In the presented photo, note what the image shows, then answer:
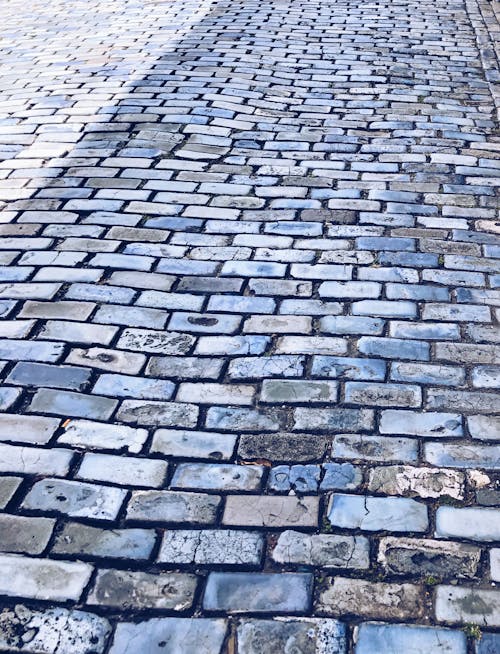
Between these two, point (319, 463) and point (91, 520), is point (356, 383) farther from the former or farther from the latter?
point (91, 520)

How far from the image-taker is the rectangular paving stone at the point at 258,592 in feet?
6.37

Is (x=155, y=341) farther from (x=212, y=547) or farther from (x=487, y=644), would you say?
(x=487, y=644)

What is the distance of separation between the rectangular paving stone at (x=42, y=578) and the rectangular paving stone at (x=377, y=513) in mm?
718

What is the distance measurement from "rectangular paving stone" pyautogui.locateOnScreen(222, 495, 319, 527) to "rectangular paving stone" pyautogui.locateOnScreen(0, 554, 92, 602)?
435mm

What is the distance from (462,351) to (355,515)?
0.99 metres

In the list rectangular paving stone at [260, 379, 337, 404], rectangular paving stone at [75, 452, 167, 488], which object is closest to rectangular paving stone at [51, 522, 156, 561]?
rectangular paving stone at [75, 452, 167, 488]

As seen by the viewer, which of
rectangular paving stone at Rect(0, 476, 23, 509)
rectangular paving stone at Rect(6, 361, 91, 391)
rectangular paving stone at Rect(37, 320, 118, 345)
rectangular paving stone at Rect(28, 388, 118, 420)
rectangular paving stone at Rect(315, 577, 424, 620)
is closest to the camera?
rectangular paving stone at Rect(315, 577, 424, 620)

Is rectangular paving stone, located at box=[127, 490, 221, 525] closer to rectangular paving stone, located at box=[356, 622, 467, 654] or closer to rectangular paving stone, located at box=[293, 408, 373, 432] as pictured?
rectangular paving stone, located at box=[293, 408, 373, 432]

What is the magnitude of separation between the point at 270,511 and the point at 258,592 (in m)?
0.28

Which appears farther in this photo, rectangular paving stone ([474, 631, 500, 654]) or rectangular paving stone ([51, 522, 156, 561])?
rectangular paving stone ([51, 522, 156, 561])

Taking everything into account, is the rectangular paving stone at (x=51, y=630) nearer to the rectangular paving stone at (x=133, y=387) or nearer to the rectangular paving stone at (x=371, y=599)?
the rectangular paving stone at (x=371, y=599)

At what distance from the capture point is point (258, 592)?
1.99 metres

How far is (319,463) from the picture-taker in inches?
94.2

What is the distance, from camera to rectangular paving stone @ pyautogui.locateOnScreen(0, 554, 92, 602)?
1971 mm
